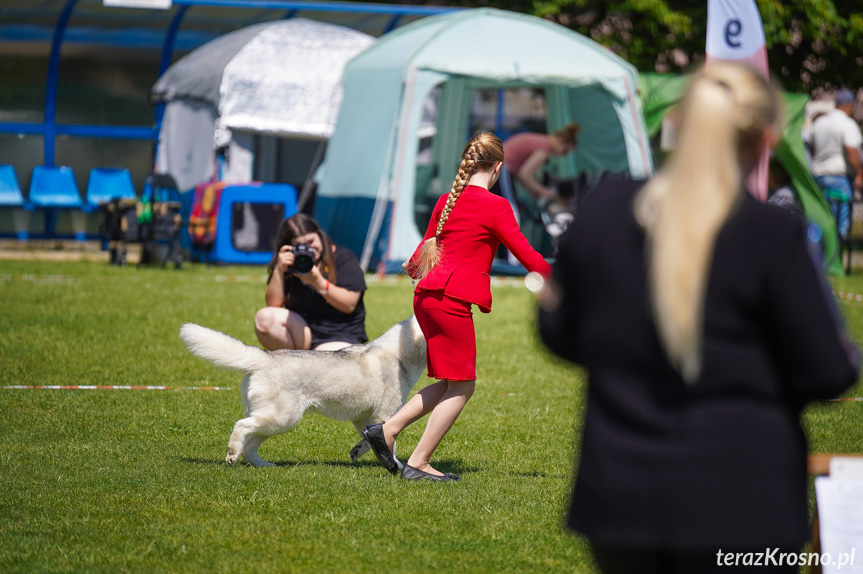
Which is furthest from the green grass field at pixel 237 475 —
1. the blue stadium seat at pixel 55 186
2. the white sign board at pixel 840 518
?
the blue stadium seat at pixel 55 186

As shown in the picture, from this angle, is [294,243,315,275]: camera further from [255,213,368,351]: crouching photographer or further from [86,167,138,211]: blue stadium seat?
[86,167,138,211]: blue stadium seat

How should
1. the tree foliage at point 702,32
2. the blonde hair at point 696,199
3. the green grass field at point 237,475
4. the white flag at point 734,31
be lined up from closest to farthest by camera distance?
the blonde hair at point 696,199 → the green grass field at point 237,475 → the white flag at point 734,31 → the tree foliage at point 702,32

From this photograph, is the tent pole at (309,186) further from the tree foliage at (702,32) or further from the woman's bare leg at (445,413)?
the woman's bare leg at (445,413)

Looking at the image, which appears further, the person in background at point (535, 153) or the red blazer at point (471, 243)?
the person in background at point (535, 153)

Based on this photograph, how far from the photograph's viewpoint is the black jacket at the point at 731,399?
1829 mm

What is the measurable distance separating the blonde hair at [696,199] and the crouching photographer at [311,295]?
12.9 ft

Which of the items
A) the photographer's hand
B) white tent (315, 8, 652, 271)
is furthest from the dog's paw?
white tent (315, 8, 652, 271)

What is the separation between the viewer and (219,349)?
14.8ft

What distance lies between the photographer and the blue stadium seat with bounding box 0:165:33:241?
16531 mm

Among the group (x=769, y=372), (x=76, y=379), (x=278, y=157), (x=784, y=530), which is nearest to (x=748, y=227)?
(x=769, y=372)

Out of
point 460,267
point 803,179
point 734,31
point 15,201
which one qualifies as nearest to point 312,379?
point 460,267

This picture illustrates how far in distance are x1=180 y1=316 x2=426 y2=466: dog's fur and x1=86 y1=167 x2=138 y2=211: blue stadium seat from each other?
13.5 meters

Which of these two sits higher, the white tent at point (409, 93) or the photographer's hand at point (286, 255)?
the photographer's hand at point (286, 255)

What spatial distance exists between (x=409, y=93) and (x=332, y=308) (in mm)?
7016
